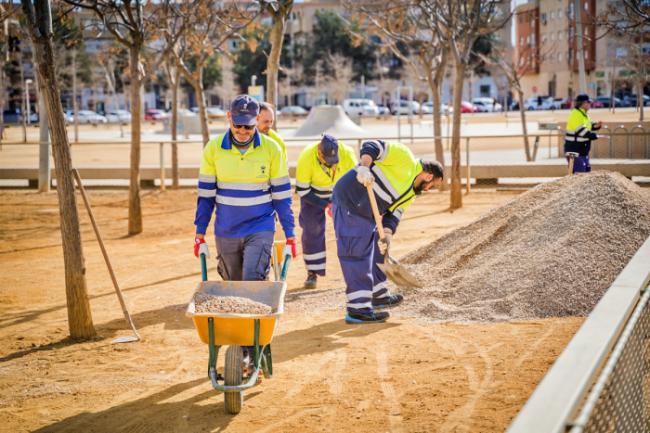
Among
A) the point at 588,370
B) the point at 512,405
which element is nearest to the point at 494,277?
the point at 512,405

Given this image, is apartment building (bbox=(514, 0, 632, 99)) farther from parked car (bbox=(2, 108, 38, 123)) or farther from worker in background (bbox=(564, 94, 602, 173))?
worker in background (bbox=(564, 94, 602, 173))

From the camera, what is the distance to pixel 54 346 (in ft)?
23.8

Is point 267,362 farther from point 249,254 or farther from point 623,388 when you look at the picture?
point 623,388

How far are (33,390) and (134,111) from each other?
8630 millimetres

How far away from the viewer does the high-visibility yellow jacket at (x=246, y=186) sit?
6078mm

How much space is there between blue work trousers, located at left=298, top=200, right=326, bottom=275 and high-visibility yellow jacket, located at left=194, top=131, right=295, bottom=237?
3.37 meters

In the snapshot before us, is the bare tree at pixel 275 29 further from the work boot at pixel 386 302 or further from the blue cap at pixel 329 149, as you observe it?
the work boot at pixel 386 302

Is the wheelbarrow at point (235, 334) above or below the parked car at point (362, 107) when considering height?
below

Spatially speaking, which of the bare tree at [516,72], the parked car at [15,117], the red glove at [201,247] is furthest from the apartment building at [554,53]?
the red glove at [201,247]

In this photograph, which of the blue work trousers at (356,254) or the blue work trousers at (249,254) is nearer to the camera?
the blue work trousers at (249,254)

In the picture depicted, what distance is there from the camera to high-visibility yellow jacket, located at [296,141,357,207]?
933 cm

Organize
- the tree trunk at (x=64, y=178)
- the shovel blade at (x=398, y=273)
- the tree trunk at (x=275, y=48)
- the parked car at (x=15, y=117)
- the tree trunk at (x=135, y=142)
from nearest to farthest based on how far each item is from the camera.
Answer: the tree trunk at (x=64, y=178)
the shovel blade at (x=398, y=273)
the tree trunk at (x=135, y=142)
the tree trunk at (x=275, y=48)
the parked car at (x=15, y=117)

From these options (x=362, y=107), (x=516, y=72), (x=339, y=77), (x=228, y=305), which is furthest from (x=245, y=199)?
(x=339, y=77)

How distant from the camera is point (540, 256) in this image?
27.5 ft
